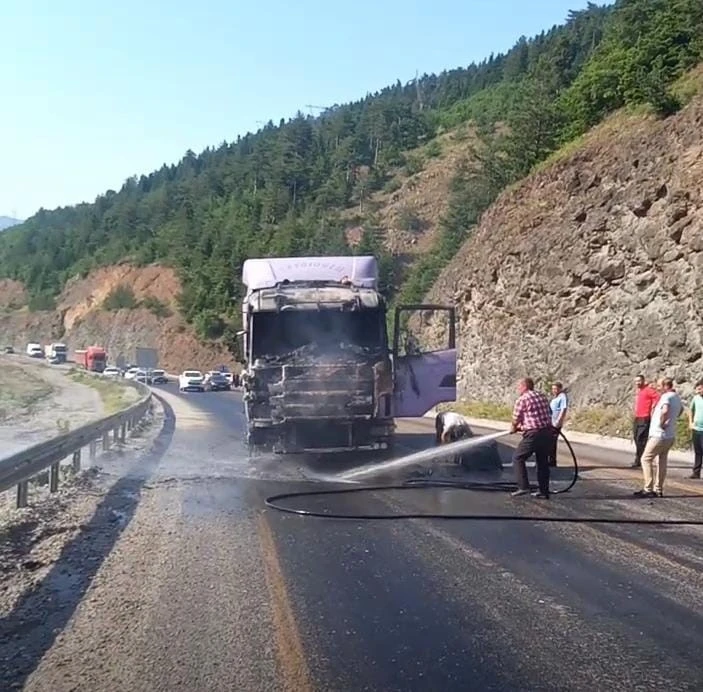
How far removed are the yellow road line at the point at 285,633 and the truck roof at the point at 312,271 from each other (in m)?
9.90

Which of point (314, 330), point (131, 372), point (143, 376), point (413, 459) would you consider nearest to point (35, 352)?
point (131, 372)

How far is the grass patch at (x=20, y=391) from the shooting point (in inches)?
1881

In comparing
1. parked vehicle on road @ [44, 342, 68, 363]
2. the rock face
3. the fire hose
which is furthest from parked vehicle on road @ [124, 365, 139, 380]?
the fire hose

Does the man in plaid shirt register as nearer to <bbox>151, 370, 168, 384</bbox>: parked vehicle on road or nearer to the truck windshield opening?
the truck windshield opening

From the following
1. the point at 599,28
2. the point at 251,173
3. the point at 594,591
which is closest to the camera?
the point at 594,591

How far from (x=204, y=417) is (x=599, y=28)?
388 feet

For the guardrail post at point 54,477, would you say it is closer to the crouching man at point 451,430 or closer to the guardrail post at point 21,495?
the guardrail post at point 21,495

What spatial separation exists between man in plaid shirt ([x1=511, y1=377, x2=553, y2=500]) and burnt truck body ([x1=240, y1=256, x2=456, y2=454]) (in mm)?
3117

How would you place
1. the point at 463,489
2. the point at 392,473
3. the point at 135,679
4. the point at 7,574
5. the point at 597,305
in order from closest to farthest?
1. the point at 135,679
2. the point at 7,574
3. the point at 463,489
4. the point at 392,473
5. the point at 597,305

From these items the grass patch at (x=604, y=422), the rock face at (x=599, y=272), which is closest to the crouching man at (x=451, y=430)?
the grass patch at (x=604, y=422)

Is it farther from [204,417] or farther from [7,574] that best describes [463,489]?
[204,417]

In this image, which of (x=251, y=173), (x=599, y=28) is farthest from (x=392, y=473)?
(x=251, y=173)

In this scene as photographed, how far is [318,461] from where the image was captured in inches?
727

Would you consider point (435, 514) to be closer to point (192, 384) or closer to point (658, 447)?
point (658, 447)
